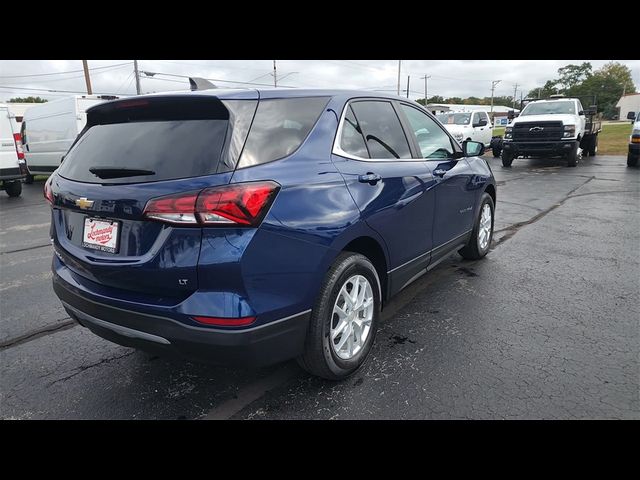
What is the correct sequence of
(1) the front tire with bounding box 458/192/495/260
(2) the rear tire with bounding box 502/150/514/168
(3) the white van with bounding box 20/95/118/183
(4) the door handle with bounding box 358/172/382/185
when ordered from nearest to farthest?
(4) the door handle with bounding box 358/172/382/185, (1) the front tire with bounding box 458/192/495/260, (3) the white van with bounding box 20/95/118/183, (2) the rear tire with bounding box 502/150/514/168

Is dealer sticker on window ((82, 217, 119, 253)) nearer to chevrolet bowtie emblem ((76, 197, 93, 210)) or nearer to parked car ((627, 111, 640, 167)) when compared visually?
chevrolet bowtie emblem ((76, 197, 93, 210))

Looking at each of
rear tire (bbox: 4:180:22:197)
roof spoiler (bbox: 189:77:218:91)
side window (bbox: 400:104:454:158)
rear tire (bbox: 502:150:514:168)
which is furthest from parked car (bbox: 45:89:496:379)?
rear tire (bbox: 502:150:514:168)

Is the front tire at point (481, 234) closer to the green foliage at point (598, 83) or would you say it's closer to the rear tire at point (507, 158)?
the rear tire at point (507, 158)

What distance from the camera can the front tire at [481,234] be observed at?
5.00 meters

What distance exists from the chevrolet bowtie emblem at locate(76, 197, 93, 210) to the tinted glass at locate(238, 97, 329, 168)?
2.93ft

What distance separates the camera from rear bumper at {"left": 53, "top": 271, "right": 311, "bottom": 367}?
87.0 inches

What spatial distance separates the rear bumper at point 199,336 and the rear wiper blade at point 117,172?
68 cm

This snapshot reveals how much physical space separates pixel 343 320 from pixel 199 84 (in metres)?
1.79

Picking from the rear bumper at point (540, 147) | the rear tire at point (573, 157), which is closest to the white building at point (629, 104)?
the rear tire at point (573, 157)

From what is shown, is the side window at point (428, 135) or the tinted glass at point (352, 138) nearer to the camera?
the tinted glass at point (352, 138)

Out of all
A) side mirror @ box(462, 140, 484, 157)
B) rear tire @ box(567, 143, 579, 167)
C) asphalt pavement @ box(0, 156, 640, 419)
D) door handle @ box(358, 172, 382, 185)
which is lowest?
asphalt pavement @ box(0, 156, 640, 419)

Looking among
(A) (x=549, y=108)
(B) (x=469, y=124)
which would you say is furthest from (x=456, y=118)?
(A) (x=549, y=108)

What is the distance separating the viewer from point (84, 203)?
2494mm
